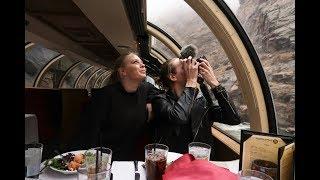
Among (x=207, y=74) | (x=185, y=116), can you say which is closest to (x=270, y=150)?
(x=185, y=116)

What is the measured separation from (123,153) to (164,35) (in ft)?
15.7

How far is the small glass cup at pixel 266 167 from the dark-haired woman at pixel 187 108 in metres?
1.04

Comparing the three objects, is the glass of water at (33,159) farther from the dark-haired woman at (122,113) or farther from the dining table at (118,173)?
the dark-haired woman at (122,113)

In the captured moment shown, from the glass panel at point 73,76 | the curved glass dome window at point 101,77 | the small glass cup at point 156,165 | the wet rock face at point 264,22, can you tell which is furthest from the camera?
the curved glass dome window at point 101,77

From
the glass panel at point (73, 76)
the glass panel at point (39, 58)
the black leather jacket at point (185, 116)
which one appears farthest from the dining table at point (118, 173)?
the glass panel at point (73, 76)

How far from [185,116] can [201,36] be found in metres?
2.75

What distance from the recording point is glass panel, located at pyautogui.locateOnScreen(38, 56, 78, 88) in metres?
12.7

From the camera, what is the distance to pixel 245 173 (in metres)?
1.30

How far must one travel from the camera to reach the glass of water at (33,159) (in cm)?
151

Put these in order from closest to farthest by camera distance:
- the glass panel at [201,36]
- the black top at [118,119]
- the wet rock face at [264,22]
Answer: the black top at [118,119]
the wet rock face at [264,22]
the glass panel at [201,36]

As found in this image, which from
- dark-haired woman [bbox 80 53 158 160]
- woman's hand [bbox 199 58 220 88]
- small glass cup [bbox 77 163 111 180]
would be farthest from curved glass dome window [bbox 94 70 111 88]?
small glass cup [bbox 77 163 111 180]

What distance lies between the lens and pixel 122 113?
2.58 m

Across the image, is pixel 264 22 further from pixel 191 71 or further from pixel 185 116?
pixel 185 116

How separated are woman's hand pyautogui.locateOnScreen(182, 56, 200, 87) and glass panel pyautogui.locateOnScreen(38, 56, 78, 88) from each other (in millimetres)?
10990
